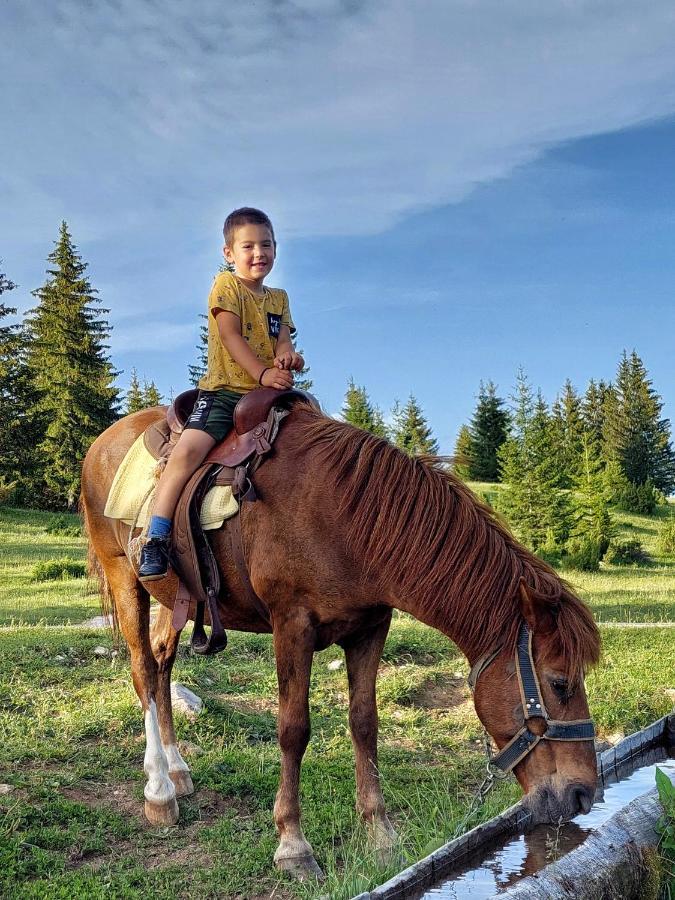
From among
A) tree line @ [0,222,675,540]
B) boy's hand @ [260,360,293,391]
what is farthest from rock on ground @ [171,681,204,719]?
tree line @ [0,222,675,540]

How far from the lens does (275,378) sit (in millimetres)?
4191

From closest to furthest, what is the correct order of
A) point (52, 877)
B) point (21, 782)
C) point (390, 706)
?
1. point (52, 877)
2. point (21, 782)
3. point (390, 706)

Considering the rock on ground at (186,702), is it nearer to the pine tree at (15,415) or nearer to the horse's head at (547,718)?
the horse's head at (547,718)

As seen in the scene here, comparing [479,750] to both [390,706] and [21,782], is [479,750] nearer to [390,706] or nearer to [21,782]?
[390,706]

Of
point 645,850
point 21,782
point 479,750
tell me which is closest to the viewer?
point 645,850

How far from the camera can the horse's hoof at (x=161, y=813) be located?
183 inches

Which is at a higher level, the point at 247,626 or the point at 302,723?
the point at 247,626

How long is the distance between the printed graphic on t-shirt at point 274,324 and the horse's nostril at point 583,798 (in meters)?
2.82

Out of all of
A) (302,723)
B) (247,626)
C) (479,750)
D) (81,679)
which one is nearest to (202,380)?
(247,626)

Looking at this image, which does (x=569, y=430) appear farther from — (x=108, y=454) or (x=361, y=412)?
(x=108, y=454)

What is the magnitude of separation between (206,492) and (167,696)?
189cm

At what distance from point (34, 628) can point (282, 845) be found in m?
7.39

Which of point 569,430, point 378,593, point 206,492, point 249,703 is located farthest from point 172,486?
point 569,430

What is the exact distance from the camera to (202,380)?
464 centimetres
